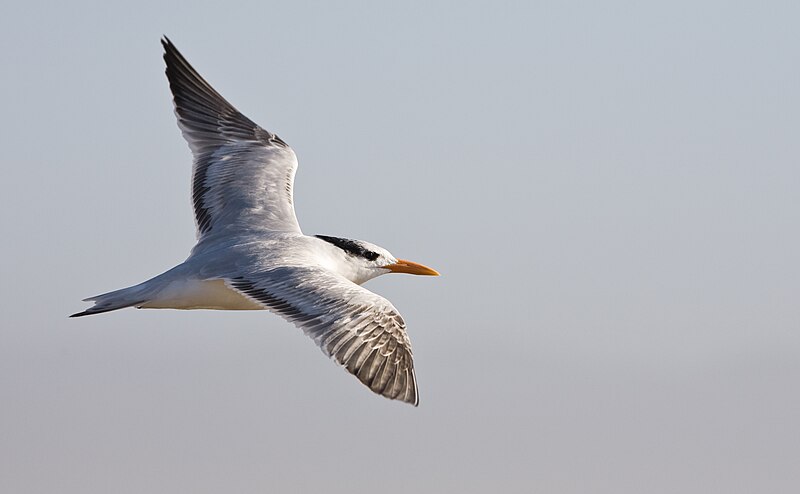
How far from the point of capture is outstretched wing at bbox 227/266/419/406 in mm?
10320

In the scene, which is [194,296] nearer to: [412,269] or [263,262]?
[263,262]

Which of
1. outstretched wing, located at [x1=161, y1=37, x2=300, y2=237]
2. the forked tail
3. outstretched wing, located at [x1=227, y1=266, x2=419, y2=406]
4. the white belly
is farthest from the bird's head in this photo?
the forked tail

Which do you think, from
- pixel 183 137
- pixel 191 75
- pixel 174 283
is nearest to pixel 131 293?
pixel 174 283

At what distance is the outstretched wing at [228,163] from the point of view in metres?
14.5

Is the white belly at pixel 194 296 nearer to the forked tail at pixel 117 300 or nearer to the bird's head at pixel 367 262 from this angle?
the forked tail at pixel 117 300

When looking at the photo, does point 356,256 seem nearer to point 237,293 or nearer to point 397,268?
point 397,268

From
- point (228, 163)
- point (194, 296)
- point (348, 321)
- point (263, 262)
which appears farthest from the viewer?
point (228, 163)

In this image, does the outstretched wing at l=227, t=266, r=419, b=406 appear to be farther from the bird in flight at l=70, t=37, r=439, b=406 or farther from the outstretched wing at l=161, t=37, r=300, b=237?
the outstretched wing at l=161, t=37, r=300, b=237

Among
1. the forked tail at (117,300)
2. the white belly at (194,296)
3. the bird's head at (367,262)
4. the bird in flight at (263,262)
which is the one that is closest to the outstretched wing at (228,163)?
the bird in flight at (263,262)

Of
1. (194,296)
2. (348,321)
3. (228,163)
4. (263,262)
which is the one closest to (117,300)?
(194,296)

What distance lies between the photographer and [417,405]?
10.1 m

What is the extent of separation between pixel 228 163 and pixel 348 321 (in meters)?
5.61

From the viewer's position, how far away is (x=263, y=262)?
1212 cm

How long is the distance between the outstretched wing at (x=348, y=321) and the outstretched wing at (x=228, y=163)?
2.65 metres
